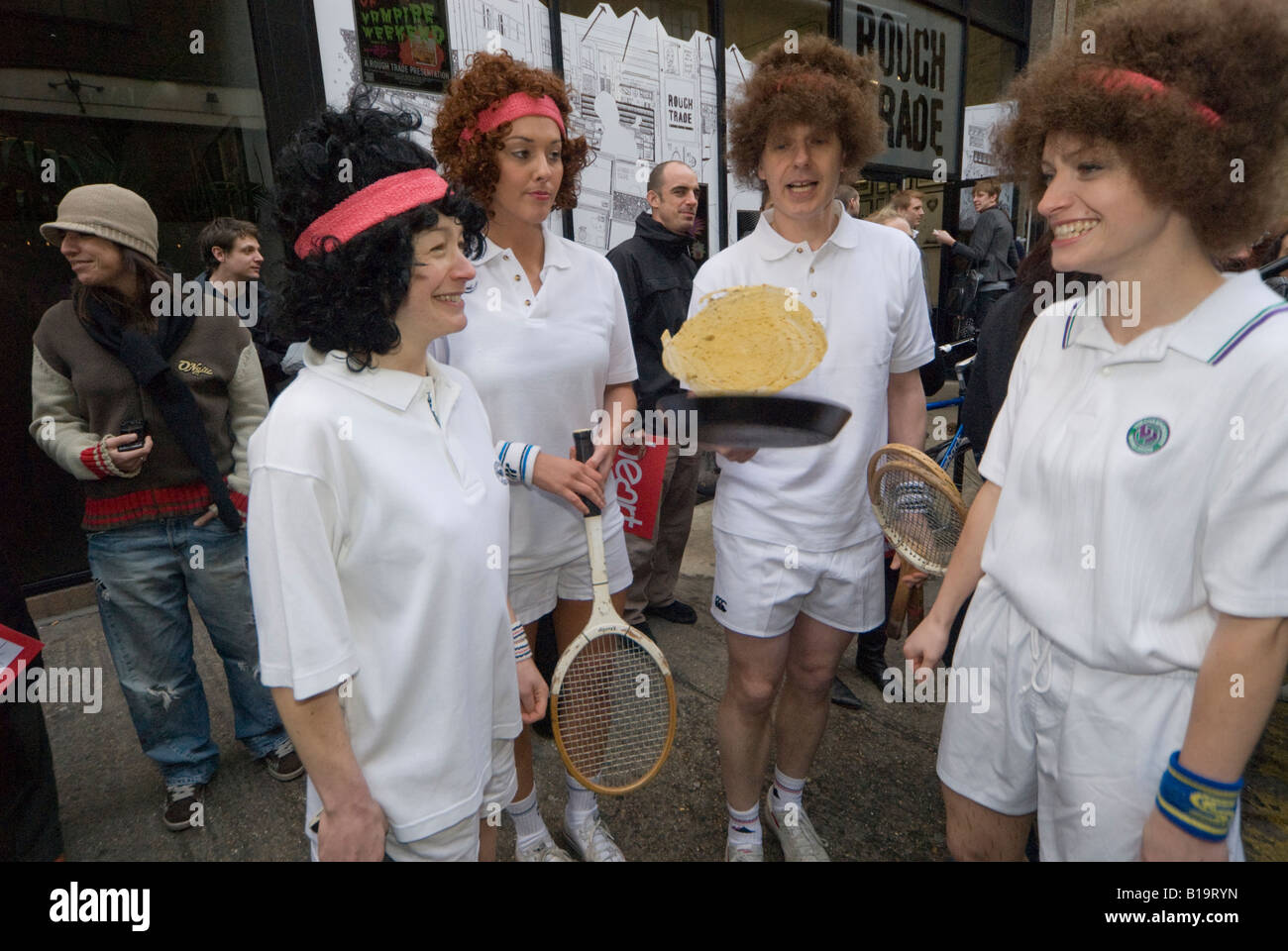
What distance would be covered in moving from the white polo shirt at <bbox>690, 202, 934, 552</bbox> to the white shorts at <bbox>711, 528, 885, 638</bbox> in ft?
0.13

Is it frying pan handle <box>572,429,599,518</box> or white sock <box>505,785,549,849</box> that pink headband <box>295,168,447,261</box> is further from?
white sock <box>505,785,549,849</box>

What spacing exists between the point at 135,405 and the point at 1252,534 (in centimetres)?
322

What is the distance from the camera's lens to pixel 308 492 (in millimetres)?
1214

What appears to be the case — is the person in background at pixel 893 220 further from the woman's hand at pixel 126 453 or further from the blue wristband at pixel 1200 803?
the woman's hand at pixel 126 453

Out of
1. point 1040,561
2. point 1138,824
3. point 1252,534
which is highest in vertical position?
point 1252,534

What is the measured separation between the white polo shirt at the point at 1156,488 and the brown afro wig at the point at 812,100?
90 cm

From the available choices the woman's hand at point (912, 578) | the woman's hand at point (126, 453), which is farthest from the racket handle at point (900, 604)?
the woman's hand at point (126, 453)

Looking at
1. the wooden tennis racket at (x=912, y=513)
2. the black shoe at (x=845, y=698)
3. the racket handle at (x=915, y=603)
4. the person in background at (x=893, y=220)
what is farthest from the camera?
the person in background at (x=893, y=220)

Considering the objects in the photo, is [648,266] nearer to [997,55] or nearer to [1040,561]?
[1040,561]

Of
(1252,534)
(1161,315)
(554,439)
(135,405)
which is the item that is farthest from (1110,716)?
(135,405)

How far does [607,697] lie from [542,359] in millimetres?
985

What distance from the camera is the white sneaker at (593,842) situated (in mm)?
2375

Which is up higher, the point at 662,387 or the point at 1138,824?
the point at 662,387

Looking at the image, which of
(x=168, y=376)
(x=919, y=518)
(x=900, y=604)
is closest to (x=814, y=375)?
(x=919, y=518)
